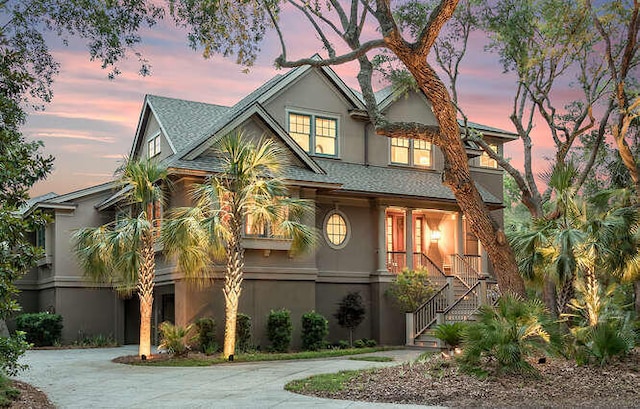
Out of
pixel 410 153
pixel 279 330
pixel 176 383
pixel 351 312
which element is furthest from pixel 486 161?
pixel 176 383

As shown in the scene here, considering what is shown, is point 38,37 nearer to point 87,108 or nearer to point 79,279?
point 87,108

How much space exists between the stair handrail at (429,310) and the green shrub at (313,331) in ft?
10.4

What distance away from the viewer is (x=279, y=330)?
70.4 ft

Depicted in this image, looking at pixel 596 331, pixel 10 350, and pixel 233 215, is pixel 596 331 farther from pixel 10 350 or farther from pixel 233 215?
pixel 10 350

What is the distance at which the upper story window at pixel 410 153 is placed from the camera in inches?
1086

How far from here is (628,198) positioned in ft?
65.5

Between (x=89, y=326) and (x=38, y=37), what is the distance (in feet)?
40.0

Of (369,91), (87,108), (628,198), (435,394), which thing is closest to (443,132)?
(369,91)

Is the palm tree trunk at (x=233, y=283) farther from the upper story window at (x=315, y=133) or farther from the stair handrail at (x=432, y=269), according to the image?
the stair handrail at (x=432, y=269)

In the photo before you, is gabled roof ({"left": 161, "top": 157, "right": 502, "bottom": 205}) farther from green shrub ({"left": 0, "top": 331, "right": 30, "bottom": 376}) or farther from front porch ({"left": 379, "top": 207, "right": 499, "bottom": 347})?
green shrub ({"left": 0, "top": 331, "right": 30, "bottom": 376})

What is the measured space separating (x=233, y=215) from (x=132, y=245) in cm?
270

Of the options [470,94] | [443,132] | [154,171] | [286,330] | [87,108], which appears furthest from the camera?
[470,94]

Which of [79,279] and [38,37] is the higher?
[38,37]

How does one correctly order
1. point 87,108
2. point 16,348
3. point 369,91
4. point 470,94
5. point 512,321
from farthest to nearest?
point 470,94
point 87,108
point 369,91
point 512,321
point 16,348
